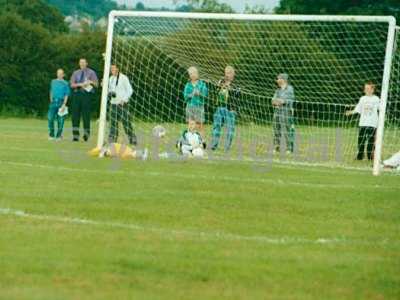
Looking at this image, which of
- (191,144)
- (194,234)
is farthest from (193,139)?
(194,234)

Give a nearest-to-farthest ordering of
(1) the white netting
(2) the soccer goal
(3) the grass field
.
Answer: (3) the grass field, (1) the white netting, (2) the soccer goal

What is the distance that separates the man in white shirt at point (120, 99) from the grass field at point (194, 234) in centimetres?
596

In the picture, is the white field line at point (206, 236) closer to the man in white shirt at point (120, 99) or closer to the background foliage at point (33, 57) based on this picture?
the man in white shirt at point (120, 99)

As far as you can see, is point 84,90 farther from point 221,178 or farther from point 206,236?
point 206,236

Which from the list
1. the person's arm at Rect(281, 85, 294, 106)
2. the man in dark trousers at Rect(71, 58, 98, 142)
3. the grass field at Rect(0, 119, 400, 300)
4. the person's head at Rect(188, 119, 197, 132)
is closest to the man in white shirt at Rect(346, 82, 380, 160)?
the person's arm at Rect(281, 85, 294, 106)

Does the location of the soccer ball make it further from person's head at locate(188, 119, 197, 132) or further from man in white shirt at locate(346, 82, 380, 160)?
man in white shirt at locate(346, 82, 380, 160)

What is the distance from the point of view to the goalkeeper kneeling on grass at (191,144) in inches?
871

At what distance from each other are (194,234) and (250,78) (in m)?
17.3

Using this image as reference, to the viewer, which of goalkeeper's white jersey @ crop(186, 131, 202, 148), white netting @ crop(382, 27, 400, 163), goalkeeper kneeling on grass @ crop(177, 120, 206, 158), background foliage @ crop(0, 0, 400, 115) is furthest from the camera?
background foliage @ crop(0, 0, 400, 115)

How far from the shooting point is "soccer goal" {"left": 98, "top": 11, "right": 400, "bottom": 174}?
24.6 metres

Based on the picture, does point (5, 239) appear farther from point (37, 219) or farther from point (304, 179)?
point (304, 179)

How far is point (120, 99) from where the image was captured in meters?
24.5

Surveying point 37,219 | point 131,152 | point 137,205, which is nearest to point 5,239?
point 37,219

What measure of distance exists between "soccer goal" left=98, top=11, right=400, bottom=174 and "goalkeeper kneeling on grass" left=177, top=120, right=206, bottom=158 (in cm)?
72
